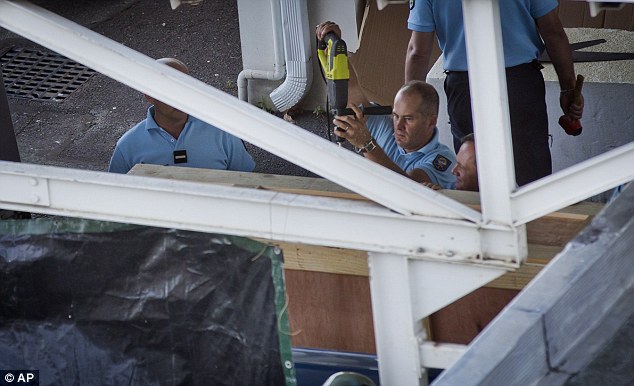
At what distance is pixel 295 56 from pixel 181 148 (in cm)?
236

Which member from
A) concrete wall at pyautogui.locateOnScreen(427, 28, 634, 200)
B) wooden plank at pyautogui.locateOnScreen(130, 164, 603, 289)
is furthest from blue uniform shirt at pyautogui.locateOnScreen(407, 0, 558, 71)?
wooden plank at pyautogui.locateOnScreen(130, 164, 603, 289)

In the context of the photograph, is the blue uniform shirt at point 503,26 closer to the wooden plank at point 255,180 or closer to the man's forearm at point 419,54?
the man's forearm at point 419,54

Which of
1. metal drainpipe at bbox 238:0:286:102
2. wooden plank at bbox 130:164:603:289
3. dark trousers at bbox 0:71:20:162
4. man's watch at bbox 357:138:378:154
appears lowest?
wooden plank at bbox 130:164:603:289

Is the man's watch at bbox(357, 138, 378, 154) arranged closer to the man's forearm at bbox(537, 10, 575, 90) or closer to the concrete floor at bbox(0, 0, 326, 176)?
the man's forearm at bbox(537, 10, 575, 90)

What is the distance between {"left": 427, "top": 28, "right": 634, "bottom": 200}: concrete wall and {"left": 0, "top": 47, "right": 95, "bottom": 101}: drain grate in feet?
11.6

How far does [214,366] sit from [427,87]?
1.70m

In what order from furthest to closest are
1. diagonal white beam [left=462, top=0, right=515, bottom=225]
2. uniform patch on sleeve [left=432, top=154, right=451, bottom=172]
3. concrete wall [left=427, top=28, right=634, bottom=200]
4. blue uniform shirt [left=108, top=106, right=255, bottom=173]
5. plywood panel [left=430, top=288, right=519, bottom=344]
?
concrete wall [left=427, top=28, right=634, bottom=200]
blue uniform shirt [left=108, top=106, right=255, bottom=173]
uniform patch on sleeve [left=432, top=154, right=451, bottom=172]
plywood panel [left=430, top=288, right=519, bottom=344]
diagonal white beam [left=462, top=0, right=515, bottom=225]

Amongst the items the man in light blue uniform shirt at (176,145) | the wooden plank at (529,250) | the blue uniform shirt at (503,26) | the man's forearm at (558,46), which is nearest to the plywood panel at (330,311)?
the wooden plank at (529,250)

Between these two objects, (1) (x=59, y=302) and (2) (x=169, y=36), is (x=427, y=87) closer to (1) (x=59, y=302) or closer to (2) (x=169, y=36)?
(1) (x=59, y=302)

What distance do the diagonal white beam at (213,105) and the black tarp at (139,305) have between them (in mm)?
428

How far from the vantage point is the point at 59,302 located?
3.46m

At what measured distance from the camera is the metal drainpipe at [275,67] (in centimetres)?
678

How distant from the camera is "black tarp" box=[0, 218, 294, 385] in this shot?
10.7ft

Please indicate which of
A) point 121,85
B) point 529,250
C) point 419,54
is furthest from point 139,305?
point 121,85
